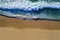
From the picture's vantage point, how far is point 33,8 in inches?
23.1

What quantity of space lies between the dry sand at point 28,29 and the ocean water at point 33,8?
0.03 meters

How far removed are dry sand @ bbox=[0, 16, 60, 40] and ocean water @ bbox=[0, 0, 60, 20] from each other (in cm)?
3

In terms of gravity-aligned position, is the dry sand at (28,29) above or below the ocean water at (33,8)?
below

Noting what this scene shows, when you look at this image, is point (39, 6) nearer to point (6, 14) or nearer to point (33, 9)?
Result: point (33, 9)

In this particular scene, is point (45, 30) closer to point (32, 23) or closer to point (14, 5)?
point (32, 23)

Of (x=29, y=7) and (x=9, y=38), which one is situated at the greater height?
(x=29, y=7)

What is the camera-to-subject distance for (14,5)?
60cm

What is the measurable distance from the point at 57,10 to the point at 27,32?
21 centimetres

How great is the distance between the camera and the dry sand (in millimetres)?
594

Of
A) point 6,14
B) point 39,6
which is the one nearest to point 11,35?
point 6,14

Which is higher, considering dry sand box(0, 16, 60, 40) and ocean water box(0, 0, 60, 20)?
ocean water box(0, 0, 60, 20)

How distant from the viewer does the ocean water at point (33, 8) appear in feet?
1.92

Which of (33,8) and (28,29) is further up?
(33,8)

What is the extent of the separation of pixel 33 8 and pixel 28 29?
123 millimetres
